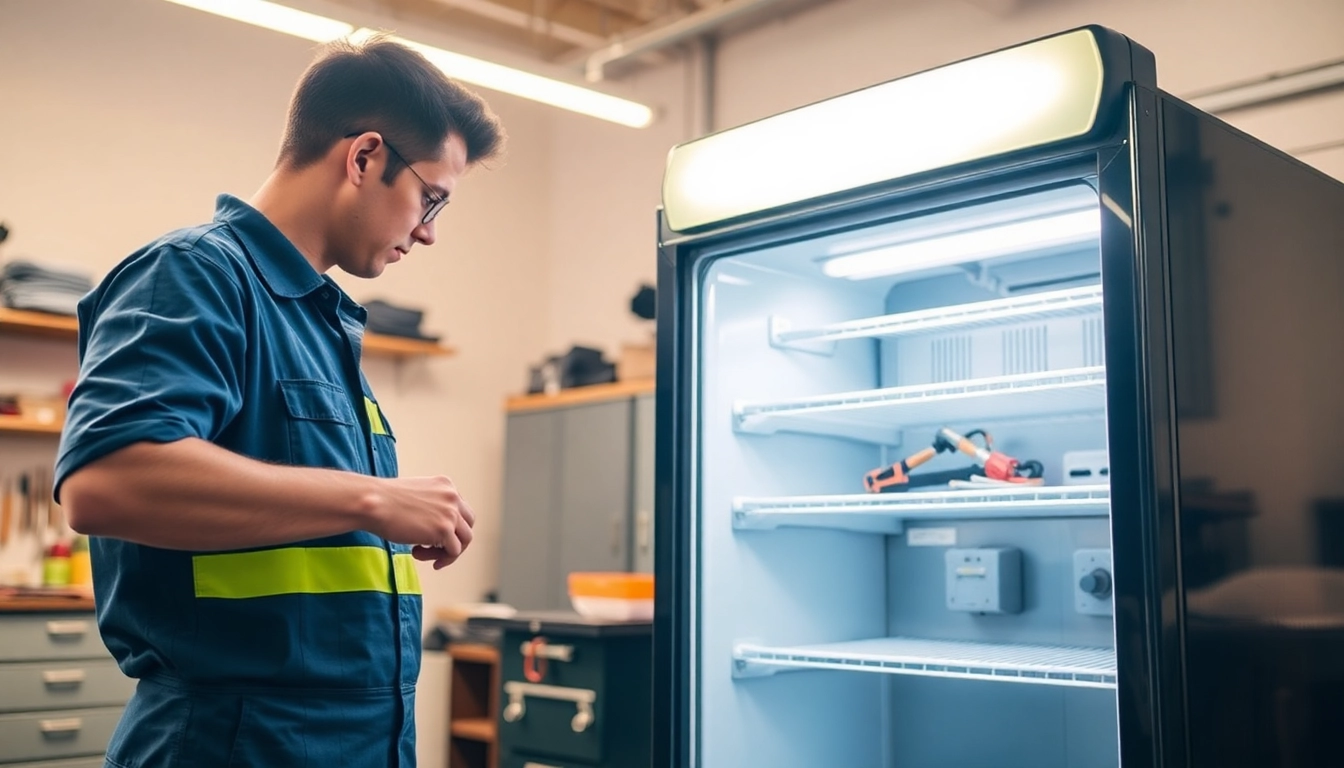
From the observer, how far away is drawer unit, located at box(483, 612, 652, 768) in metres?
3.51

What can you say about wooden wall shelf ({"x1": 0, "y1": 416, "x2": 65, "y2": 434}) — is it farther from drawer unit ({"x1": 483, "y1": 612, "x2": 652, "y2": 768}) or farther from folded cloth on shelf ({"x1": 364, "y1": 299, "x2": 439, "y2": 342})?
drawer unit ({"x1": 483, "y1": 612, "x2": 652, "y2": 768})

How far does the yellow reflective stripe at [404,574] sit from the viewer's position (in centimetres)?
157

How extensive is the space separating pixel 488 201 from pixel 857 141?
458 cm

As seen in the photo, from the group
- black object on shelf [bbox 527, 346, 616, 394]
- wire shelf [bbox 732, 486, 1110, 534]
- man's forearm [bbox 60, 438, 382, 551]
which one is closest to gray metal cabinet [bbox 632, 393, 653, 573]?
black object on shelf [bbox 527, 346, 616, 394]

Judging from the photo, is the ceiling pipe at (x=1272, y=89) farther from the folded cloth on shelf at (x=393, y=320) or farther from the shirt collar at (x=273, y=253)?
the folded cloth on shelf at (x=393, y=320)

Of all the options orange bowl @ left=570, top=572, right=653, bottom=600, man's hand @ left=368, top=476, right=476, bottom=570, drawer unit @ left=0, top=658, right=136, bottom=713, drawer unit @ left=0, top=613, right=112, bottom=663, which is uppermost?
man's hand @ left=368, top=476, right=476, bottom=570

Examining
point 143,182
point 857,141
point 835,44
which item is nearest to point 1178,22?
point 835,44

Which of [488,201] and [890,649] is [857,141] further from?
[488,201]

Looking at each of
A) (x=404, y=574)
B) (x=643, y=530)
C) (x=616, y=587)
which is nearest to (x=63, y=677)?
(x=616, y=587)

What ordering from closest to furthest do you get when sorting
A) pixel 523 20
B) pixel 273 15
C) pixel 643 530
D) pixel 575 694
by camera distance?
1. pixel 575 694
2. pixel 273 15
3. pixel 643 530
4. pixel 523 20

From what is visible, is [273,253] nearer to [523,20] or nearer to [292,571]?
[292,571]

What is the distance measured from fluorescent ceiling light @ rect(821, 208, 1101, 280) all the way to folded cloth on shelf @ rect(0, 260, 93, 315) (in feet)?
10.9

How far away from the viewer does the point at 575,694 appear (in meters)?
3.56

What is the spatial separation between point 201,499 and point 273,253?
0.43 meters
